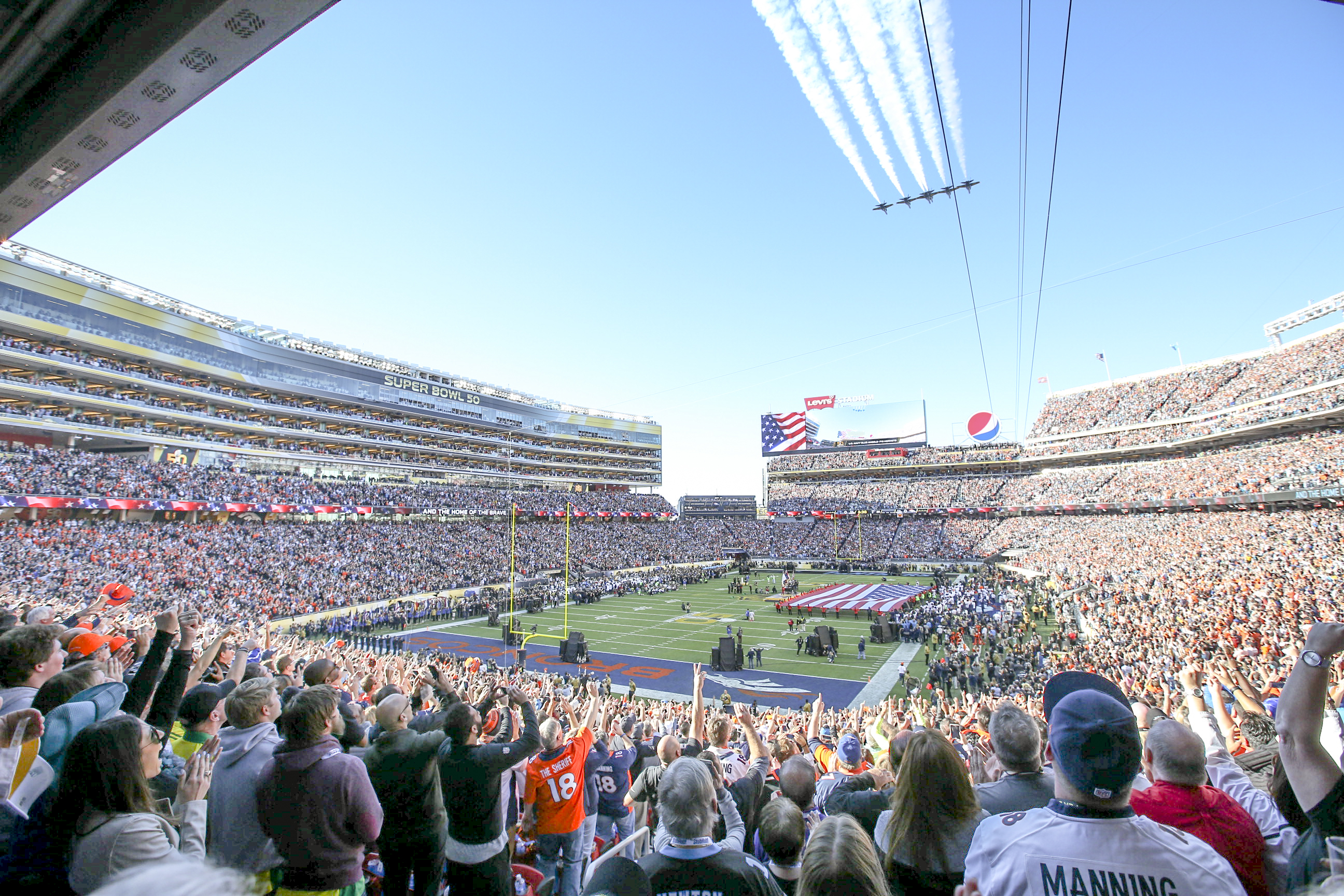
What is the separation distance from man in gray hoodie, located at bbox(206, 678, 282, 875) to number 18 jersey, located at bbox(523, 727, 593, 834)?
69.2 inches

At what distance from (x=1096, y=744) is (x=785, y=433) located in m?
84.7

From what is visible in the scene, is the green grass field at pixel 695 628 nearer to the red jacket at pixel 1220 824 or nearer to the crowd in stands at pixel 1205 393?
the red jacket at pixel 1220 824

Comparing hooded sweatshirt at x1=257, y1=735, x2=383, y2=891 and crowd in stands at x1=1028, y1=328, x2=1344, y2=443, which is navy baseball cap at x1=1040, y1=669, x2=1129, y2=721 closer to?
hooded sweatshirt at x1=257, y1=735, x2=383, y2=891

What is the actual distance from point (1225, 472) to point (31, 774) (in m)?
53.0

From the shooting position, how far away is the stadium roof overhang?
4.16 meters

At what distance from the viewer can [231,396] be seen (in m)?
42.9

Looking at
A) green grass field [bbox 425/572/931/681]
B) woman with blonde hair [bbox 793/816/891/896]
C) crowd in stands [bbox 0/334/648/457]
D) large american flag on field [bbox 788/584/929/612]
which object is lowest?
green grass field [bbox 425/572/931/681]

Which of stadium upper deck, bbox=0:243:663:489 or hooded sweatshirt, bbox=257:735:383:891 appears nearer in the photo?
hooded sweatshirt, bbox=257:735:383:891

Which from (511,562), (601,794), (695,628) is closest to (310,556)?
(511,562)

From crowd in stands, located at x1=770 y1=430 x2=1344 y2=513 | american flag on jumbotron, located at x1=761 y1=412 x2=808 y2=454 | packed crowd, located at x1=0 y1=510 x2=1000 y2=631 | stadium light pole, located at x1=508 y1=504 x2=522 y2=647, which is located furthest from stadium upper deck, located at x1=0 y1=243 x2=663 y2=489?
crowd in stands, located at x1=770 y1=430 x2=1344 y2=513

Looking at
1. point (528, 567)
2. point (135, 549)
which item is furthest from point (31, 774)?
point (528, 567)

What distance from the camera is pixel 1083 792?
5.74ft

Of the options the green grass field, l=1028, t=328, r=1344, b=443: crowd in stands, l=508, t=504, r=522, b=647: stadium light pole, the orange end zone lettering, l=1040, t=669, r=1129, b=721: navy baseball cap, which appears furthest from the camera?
l=1028, t=328, r=1344, b=443: crowd in stands

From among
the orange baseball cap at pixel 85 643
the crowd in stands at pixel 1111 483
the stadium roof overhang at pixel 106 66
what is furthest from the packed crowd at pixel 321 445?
the stadium roof overhang at pixel 106 66
